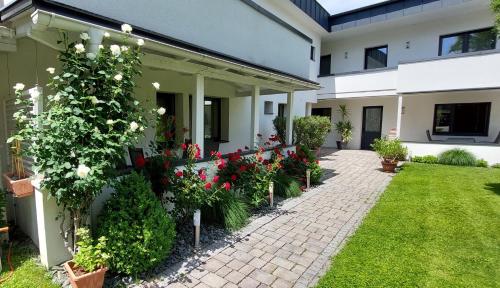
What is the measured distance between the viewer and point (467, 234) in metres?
4.62

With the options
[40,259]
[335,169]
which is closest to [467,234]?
[335,169]

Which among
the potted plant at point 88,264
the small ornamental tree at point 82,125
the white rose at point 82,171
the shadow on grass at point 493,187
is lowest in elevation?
the shadow on grass at point 493,187

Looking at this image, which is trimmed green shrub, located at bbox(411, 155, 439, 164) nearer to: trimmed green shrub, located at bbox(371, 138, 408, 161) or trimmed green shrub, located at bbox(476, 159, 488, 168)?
trimmed green shrub, located at bbox(476, 159, 488, 168)

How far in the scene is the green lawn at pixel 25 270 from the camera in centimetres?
313

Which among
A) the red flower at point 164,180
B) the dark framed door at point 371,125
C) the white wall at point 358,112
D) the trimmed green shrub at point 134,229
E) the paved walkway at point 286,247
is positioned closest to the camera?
the trimmed green shrub at point 134,229

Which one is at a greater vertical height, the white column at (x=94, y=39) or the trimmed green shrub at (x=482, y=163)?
the white column at (x=94, y=39)

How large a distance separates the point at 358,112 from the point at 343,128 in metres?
1.38

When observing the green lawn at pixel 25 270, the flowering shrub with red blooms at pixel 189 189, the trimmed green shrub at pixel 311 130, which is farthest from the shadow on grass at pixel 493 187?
the green lawn at pixel 25 270

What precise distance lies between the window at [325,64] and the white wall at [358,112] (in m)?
2.08

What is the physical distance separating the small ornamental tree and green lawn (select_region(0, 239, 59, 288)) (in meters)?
0.58

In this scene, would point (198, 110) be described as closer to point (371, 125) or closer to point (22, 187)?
point (22, 187)

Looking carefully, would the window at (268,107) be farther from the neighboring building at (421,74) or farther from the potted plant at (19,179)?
the potted plant at (19,179)

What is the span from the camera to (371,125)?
16.0 metres

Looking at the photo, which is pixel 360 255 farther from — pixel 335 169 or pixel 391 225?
pixel 335 169
